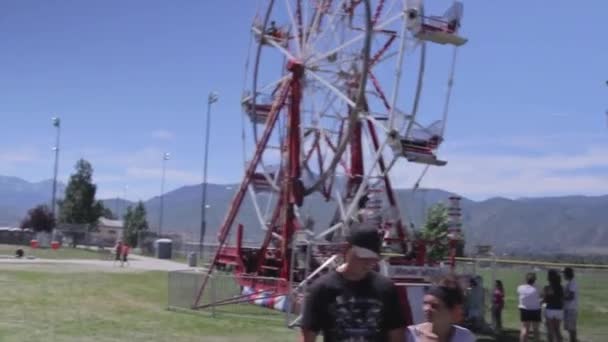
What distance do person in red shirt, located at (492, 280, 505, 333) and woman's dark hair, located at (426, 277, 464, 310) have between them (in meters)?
13.6

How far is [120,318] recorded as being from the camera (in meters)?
18.0

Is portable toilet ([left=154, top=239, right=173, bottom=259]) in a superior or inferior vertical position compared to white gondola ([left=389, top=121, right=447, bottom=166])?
inferior

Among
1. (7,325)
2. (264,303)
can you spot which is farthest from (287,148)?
(7,325)

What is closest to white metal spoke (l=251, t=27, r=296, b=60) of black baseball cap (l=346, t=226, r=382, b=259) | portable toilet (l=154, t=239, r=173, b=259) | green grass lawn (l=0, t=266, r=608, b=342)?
green grass lawn (l=0, t=266, r=608, b=342)

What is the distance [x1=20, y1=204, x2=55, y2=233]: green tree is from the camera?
279 feet

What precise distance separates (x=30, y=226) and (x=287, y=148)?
2657 inches

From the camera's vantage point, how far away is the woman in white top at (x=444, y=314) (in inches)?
184

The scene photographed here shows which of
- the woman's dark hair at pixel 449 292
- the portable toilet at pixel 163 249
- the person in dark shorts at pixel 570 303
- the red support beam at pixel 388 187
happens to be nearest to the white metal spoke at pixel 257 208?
the red support beam at pixel 388 187

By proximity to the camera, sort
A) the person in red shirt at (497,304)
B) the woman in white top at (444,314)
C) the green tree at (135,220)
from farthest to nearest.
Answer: the green tree at (135,220)
the person in red shirt at (497,304)
the woman in white top at (444,314)

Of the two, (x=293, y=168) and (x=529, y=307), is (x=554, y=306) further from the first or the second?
(x=293, y=168)

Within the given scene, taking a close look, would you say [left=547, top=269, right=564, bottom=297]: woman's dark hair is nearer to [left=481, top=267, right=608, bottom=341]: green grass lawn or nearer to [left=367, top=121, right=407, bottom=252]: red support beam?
[left=481, top=267, right=608, bottom=341]: green grass lawn

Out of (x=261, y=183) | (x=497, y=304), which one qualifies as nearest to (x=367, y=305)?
(x=497, y=304)

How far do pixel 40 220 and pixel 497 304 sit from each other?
2930 inches

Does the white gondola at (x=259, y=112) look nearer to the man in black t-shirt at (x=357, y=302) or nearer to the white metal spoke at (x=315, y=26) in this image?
the white metal spoke at (x=315, y=26)
